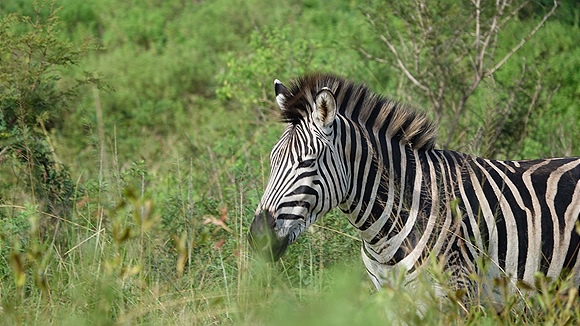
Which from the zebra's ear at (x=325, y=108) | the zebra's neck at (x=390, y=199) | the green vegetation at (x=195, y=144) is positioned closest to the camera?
the green vegetation at (x=195, y=144)

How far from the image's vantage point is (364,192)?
4262 mm

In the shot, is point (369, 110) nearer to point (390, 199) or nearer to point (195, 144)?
point (390, 199)

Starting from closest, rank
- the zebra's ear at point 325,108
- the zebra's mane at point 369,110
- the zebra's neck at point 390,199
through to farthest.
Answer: the zebra's ear at point 325,108, the zebra's neck at point 390,199, the zebra's mane at point 369,110

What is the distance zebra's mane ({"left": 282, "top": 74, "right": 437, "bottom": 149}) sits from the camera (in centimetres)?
435

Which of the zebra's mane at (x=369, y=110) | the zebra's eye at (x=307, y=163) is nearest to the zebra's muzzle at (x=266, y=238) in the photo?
the zebra's eye at (x=307, y=163)

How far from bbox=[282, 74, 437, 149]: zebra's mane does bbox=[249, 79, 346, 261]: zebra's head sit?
147mm

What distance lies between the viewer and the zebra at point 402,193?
13.5 ft

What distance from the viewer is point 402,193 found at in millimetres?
4262

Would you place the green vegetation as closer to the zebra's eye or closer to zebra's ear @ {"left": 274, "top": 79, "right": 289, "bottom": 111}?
the zebra's eye

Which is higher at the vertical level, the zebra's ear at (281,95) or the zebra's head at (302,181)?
the zebra's ear at (281,95)

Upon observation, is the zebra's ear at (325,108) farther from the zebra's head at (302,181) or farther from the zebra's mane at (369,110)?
the zebra's mane at (369,110)

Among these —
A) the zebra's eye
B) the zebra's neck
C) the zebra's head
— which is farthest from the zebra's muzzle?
the zebra's neck

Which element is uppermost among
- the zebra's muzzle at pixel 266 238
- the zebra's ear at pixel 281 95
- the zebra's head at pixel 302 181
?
the zebra's ear at pixel 281 95

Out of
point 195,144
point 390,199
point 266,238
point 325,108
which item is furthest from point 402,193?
point 195,144
